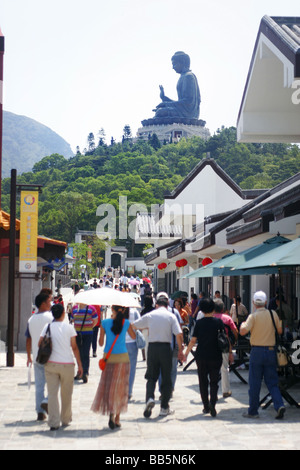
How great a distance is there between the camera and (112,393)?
858cm

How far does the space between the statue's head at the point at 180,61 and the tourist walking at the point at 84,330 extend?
152368 mm

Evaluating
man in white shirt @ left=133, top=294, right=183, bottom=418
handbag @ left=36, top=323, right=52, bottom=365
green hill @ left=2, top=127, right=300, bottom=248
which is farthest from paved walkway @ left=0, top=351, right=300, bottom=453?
green hill @ left=2, top=127, right=300, bottom=248

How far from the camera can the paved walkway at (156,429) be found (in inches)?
294

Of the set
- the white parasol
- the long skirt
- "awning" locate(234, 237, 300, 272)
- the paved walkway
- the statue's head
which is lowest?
the paved walkway

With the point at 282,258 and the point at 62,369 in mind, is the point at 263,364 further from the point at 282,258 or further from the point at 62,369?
the point at 62,369

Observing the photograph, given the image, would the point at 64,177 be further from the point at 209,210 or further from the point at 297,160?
the point at 209,210

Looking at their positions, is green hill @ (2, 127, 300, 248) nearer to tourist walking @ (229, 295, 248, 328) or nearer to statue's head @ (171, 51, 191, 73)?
statue's head @ (171, 51, 191, 73)

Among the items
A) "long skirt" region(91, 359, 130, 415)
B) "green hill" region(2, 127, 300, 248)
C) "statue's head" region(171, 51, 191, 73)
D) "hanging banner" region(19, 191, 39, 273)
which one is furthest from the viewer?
"statue's head" region(171, 51, 191, 73)

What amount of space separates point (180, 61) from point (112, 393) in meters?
158

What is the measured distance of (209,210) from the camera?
43594mm

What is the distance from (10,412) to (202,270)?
9181mm

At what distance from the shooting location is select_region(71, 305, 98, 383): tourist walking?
1323 centimetres

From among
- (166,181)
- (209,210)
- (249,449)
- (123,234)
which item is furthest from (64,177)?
(249,449)

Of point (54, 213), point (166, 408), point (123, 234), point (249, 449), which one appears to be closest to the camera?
point (249, 449)
